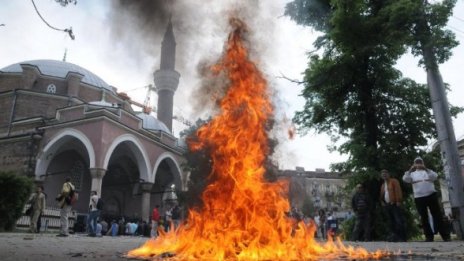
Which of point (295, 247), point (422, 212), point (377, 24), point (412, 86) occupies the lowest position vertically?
point (295, 247)

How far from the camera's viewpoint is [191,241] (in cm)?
479

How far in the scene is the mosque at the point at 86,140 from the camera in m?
24.3

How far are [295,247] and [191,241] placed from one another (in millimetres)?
1275

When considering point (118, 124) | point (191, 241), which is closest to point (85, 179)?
point (118, 124)

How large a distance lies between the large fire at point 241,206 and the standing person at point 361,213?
599cm

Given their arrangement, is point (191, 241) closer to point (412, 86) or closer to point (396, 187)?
point (396, 187)

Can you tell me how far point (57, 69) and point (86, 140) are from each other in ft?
49.5

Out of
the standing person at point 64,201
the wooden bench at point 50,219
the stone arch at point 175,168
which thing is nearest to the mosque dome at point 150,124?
the stone arch at point 175,168

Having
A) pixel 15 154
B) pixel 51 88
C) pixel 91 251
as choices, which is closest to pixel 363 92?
pixel 91 251

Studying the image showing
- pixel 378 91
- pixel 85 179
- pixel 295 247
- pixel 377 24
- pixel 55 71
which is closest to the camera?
pixel 295 247

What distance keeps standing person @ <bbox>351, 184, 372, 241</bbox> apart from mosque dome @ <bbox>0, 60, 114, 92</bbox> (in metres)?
30.3

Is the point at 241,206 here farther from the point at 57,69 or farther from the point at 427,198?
the point at 57,69

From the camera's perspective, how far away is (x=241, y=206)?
4.98 metres

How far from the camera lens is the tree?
11703mm
